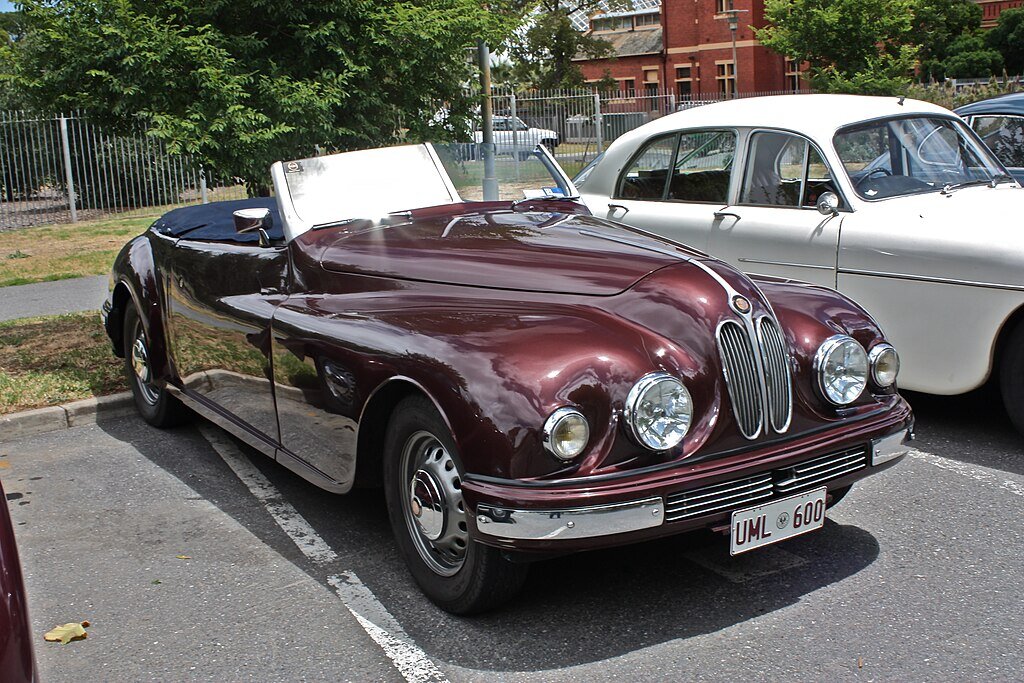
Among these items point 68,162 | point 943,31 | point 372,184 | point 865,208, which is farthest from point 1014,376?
point 943,31

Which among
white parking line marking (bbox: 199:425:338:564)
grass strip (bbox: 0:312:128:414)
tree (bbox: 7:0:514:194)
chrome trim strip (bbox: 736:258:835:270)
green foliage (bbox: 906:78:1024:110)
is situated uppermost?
green foliage (bbox: 906:78:1024:110)

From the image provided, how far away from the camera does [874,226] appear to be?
6.06m

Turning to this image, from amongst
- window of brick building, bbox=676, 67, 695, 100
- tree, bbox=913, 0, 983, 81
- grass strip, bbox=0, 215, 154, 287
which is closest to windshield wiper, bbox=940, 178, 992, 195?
grass strip, bbox=0, 215, 154, 287

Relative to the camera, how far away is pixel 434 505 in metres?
3.94

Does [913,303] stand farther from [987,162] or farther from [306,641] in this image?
[306,641]

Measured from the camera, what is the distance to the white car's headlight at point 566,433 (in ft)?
11.4

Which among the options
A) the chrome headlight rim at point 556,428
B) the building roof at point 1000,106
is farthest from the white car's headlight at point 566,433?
the building roof at point 1000,106

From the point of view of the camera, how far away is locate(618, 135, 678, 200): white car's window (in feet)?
24.3

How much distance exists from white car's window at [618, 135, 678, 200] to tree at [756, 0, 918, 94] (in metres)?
36.8

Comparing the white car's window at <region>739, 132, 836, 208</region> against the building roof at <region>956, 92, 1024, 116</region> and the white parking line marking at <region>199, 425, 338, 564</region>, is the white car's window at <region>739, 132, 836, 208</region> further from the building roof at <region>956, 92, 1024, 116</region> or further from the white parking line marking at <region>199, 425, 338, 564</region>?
the white parking line marking at <region>199, 425, 338, 564</region>

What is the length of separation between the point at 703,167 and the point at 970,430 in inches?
92.0

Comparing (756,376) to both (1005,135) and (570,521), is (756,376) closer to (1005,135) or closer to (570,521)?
(570,521)

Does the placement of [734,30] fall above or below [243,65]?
above

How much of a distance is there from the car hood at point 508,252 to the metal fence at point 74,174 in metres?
15.8
